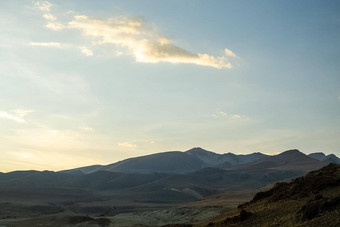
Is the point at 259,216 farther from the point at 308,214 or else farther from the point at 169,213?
the point at 169,213

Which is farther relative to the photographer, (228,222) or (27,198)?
(27,198)

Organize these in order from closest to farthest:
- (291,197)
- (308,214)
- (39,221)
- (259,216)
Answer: (308,214) < (259,216) < (291,197) < (39,221)

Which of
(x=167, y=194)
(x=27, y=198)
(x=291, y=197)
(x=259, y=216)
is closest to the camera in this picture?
(x=259, y=216)

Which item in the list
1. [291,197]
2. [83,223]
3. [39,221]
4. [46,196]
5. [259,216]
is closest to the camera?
[259,216]

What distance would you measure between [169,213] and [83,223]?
2527cm

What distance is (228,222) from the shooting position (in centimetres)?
3316

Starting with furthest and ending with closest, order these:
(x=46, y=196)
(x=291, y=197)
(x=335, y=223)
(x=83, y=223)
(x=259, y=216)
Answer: (x=46, y=196) → (x=83, y=223) → (x=291, y=197) → (x=259, y=216) → (x=335, y=223)

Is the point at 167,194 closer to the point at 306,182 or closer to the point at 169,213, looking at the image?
the point at 169,213

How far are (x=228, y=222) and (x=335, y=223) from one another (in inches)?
448

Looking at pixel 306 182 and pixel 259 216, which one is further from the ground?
pixel 306 182

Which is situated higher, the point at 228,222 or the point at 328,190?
the point at 328,190

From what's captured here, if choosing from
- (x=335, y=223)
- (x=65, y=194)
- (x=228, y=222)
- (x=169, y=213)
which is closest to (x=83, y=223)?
(x=169, y=213)

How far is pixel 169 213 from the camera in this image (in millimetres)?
85250

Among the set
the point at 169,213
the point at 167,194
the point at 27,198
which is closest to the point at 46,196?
the point at 27,198
